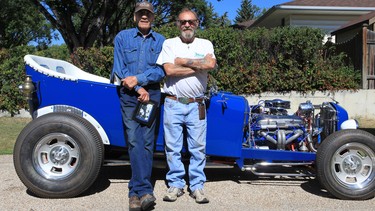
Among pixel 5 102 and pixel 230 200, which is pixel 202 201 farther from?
pixel 5 102

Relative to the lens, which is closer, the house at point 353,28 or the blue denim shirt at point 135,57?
the blue denim shirt at point 135,57

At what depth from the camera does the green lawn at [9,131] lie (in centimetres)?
740

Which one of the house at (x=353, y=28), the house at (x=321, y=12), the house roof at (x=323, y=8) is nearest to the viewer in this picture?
the house at (x=353, y=28)

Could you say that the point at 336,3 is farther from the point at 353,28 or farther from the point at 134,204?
the point at 134,204

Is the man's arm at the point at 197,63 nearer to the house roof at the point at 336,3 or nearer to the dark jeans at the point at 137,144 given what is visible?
the dark jeans at the point at 137,144

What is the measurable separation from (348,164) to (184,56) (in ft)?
7.26

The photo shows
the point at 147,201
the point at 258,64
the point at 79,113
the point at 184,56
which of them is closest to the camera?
the point at 147,201

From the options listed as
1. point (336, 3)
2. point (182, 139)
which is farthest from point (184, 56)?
point (336, 3)

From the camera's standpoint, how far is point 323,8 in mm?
16422

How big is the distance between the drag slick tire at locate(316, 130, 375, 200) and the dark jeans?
1886 mm

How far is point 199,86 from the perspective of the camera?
4.37 meters

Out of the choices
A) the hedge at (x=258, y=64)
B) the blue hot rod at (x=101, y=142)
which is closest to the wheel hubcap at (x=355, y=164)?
the blue hot rod at (x=101, y=142)

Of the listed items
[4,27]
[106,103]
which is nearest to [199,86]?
[106,103]

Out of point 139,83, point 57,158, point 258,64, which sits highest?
point 258,64
